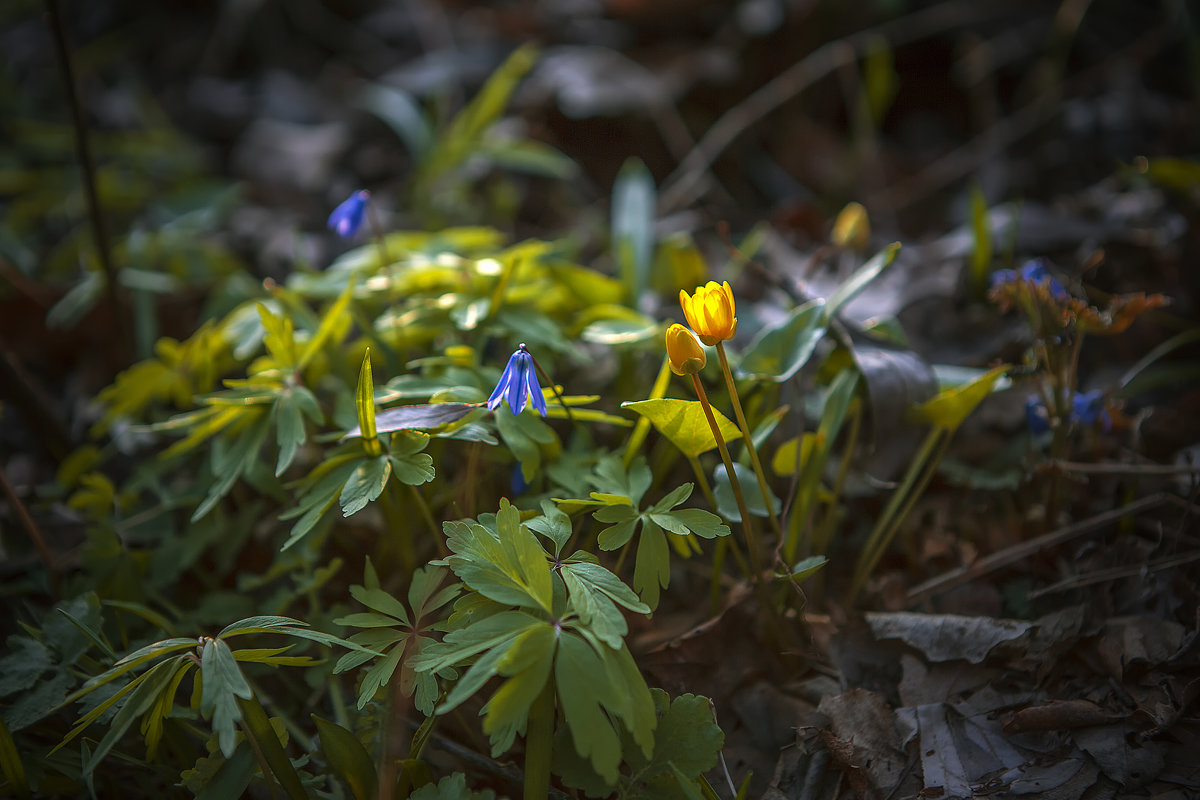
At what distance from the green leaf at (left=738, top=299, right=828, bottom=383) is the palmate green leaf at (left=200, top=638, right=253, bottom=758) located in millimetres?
903

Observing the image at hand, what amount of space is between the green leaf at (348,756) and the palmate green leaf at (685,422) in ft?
2.04

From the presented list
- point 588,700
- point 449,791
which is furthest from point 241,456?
point 588,700

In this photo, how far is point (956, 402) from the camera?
124cm

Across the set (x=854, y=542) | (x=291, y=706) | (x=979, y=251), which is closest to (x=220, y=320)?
(x=291, y=706)

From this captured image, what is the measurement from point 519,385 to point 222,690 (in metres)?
0.56

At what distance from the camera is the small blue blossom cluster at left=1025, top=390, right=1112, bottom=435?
1363mm

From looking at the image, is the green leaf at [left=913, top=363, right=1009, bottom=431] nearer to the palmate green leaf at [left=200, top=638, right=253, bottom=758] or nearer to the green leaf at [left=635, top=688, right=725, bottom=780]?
the green leaf at [left=635, top=688, right=725, bottom=780]

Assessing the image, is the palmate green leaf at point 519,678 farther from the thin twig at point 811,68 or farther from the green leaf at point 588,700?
the thin twig at point 811,68

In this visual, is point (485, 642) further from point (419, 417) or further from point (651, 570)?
point (419, 417)

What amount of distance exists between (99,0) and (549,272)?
3.19 metres

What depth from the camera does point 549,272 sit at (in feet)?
5.32

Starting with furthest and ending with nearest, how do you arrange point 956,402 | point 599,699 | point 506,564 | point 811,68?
point 811,68 → point 956,402 → point 506,564 → point 599,699

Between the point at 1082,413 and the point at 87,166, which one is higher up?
the point at 87,166

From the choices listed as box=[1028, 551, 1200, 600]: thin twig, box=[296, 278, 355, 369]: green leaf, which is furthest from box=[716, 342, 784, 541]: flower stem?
box=[296, 278, 355, 369]: green leaf
